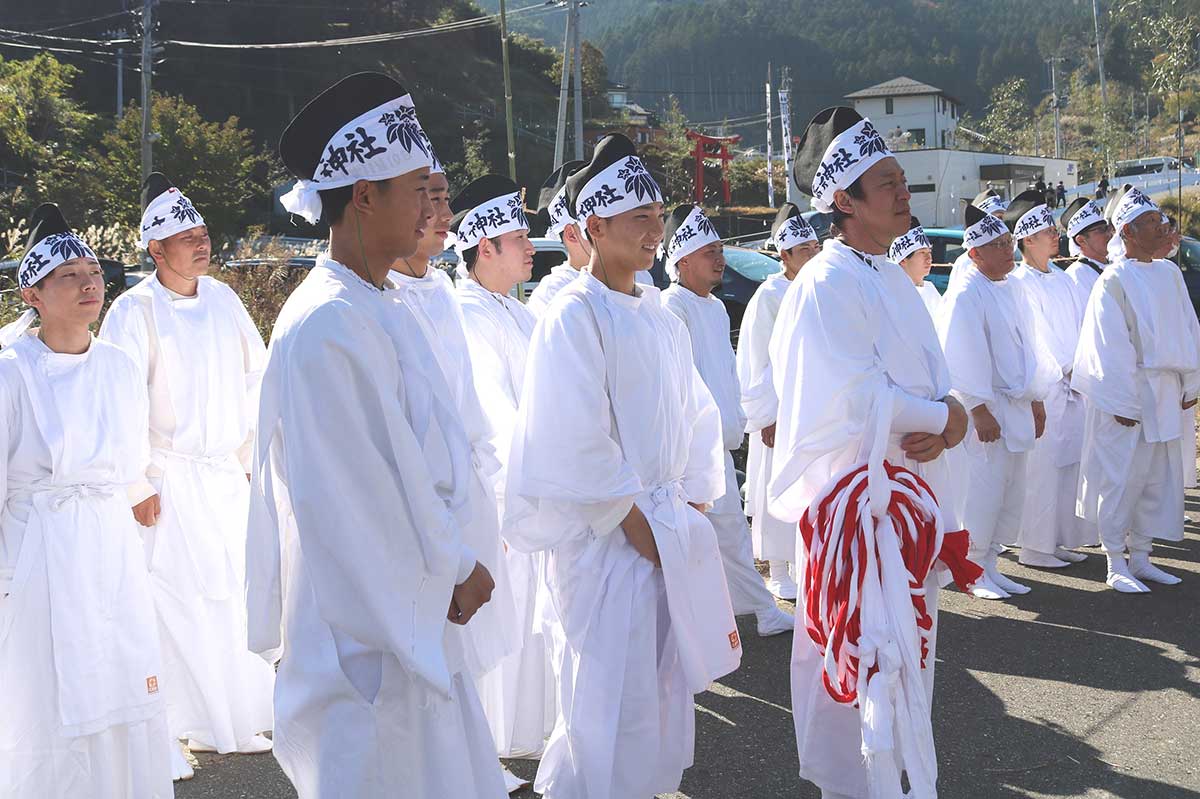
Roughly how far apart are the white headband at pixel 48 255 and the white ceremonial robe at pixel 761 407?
388 centimetres

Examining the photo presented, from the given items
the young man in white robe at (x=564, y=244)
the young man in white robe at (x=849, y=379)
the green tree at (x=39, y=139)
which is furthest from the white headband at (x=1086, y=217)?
the green tree at (x=39, y=139)

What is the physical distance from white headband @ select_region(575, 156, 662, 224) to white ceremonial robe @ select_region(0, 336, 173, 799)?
1917mm

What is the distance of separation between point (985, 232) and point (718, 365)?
1976mm

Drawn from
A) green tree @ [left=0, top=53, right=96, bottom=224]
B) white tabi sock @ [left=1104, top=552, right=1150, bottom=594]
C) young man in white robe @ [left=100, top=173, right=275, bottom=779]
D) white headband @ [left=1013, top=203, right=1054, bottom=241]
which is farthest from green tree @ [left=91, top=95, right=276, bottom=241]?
white tabi sock @ [left=1104, top=552, right=1150, bottom=594]

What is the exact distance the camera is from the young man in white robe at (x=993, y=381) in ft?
23.0

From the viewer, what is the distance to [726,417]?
663 centimetres

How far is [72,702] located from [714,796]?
2310mm

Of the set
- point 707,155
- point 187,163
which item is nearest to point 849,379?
point 187,163

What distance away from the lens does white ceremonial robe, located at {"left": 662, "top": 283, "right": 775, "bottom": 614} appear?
6379 millimetres

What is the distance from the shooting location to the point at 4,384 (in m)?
4.20

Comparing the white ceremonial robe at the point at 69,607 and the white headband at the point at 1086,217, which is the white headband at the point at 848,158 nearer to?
the white ceremonial robe at the point at 69,607

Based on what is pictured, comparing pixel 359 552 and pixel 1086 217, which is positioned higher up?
pixel 1086 217

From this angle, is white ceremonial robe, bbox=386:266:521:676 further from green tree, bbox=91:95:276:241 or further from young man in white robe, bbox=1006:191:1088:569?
green tree, bbox=91:95:276:241

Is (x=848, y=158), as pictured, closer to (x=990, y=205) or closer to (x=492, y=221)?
(x=492, y=221)
